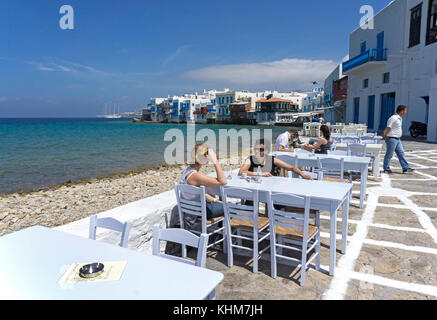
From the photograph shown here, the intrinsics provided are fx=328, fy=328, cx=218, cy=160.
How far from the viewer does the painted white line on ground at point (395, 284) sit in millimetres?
2904

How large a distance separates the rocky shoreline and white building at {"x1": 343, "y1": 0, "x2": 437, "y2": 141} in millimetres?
14125

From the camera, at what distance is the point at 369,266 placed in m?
3.39

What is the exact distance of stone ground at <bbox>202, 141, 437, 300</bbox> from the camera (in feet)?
9.52

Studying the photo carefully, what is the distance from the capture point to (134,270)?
175 centimetres

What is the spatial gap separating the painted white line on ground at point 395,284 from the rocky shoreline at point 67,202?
5.26 metres

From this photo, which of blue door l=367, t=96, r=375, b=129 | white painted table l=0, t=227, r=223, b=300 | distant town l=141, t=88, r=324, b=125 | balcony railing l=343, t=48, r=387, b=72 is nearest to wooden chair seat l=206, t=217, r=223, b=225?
white painted table l=0, t=227, r=223, b=300

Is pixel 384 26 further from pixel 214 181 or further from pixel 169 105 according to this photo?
pixel 169 105

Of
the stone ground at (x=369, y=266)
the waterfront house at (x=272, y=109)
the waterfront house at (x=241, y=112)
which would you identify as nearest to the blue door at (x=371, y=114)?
the stone ground at (x=369, y=266)

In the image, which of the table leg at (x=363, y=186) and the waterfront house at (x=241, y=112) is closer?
the table leg at (x=363, y=186)

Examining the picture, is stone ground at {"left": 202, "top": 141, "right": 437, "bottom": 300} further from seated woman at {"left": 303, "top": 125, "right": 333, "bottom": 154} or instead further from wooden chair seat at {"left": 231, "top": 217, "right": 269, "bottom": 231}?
seated woman at {"left": 303, "top": 125, "right": 333, "bottom": 154}

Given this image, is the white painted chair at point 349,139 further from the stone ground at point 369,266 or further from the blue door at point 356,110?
the blue door at point 356,110

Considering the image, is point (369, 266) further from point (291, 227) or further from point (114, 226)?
point (114, 226)
